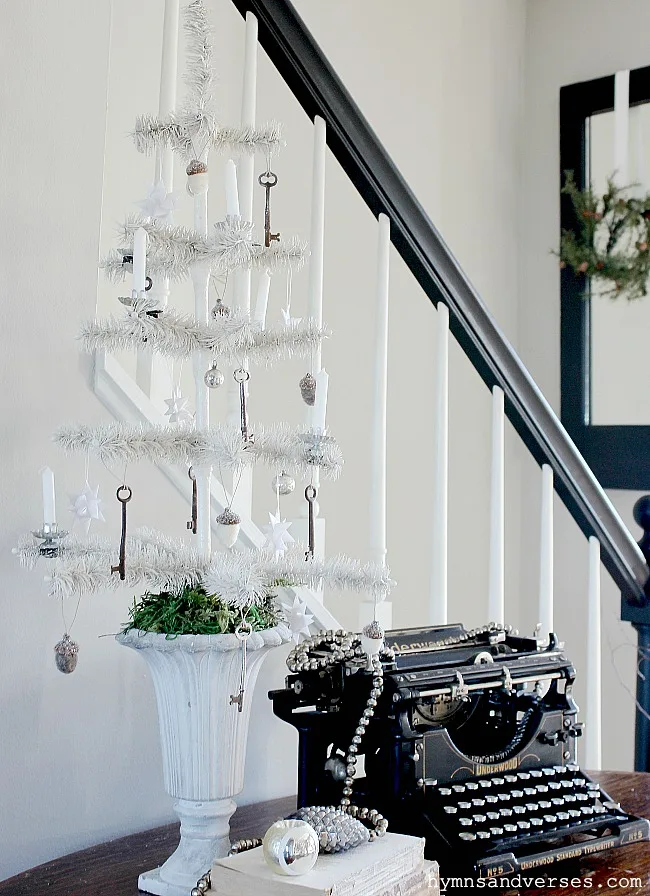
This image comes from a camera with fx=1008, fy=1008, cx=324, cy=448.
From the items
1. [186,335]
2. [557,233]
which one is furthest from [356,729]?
[557,233]

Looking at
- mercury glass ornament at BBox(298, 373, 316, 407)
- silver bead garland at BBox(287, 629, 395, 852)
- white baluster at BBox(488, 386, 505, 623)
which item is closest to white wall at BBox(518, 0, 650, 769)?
white baluster at BBox(488, 386, 505, 623)

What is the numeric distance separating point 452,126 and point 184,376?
153 centimetres

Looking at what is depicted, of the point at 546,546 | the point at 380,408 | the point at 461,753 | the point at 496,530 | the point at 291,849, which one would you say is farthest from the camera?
the point at 546,546

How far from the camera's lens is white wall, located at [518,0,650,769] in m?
3.10

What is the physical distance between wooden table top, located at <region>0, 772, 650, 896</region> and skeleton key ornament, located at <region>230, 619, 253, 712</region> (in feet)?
0.77

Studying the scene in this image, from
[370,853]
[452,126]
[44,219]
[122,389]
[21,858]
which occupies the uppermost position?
[452,126]

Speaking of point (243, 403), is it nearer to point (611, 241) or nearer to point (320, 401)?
point (320, 401)

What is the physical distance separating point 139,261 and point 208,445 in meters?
0.20

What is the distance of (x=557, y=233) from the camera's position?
3.35 meters

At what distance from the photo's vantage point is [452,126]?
3.09 m

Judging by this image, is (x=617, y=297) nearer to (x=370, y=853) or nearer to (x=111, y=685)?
(x=111, y=685)

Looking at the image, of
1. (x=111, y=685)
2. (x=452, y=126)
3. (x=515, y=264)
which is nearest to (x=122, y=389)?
(x=111, y=685)

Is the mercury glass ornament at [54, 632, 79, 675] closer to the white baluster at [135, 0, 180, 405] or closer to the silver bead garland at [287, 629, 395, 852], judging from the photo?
the silver bead garland at [287, 629, 395, 852]

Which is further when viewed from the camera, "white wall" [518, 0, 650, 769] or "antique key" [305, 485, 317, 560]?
"white wall" [518, 0, 650, 769]
